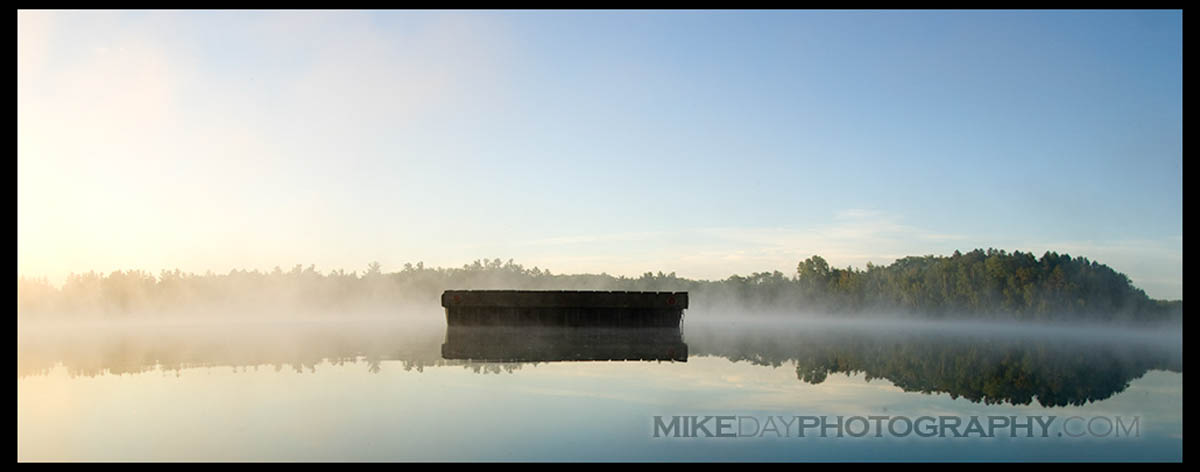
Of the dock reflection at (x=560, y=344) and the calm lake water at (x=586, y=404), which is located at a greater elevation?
the calm lake water at (x=586, y=404)

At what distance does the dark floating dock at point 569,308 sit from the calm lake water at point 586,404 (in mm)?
9416

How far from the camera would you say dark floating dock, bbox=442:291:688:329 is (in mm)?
30609

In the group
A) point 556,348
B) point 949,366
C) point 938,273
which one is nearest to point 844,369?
point 949,366

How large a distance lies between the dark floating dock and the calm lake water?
942 cm

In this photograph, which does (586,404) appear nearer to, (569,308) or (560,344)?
(560,344)

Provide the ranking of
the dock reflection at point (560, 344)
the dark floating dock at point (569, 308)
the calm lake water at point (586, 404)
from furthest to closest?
1. the dark floating dock at point (569, 308)
2. the dock reflection at point (560, 344)
3. the calm lake water at point (586, 404)

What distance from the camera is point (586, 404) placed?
1137 cm

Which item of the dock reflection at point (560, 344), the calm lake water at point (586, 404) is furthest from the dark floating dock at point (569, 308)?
the calm lake water at point (586, 404)

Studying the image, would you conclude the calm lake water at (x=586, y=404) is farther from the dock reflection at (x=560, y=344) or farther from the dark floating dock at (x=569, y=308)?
the dark floating dock at (x=569, y=308)

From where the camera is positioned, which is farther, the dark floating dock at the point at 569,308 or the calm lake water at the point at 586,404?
the dark floating dock at the point at 569,308

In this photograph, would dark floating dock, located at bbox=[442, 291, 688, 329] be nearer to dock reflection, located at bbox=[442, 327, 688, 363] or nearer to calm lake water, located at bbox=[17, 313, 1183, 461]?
dock reflection, located at bbox=[442, 327, 688, 363]

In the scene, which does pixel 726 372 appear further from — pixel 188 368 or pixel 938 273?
pixel 938 273

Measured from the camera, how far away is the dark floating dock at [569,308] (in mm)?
30609

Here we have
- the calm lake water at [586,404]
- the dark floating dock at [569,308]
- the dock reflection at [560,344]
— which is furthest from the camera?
the dark floating dock at [569,308]
